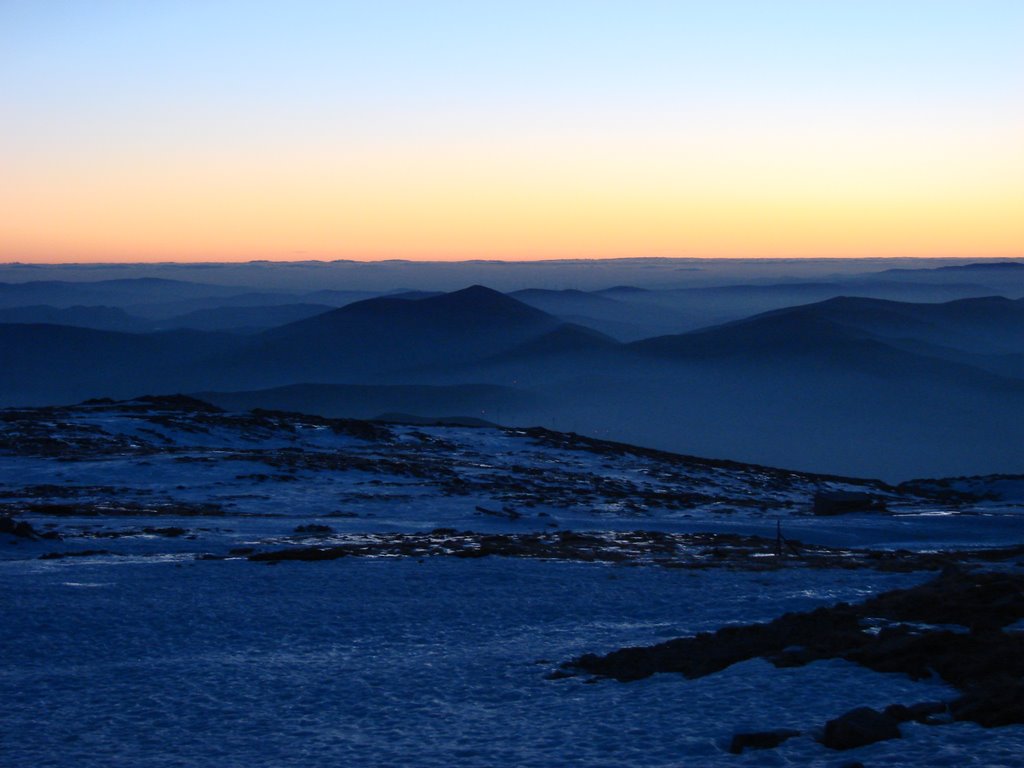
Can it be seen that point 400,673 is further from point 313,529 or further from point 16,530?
point 16,530

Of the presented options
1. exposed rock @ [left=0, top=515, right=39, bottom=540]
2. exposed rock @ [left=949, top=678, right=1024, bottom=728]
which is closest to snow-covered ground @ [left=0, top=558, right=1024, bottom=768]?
exposed rock @ [left=949, top=678, right=1024, bottom=728]

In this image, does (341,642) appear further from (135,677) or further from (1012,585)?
(1012,585)

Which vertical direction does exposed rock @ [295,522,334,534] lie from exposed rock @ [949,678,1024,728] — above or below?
below

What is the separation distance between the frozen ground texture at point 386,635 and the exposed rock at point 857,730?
0.37 ft

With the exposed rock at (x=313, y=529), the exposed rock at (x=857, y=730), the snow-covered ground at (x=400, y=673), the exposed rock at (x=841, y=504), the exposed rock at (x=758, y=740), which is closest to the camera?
the exposed rock at (x=857, y=730)

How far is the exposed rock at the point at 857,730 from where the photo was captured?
8.30 meters

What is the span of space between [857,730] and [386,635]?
6.50 metres

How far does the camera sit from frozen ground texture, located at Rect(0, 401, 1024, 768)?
9148 millimetres

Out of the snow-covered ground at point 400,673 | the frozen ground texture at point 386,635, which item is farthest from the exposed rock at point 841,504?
the snow-covered ground at point 400,673

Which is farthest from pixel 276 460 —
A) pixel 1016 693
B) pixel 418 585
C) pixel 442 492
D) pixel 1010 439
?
pixel 1010 439

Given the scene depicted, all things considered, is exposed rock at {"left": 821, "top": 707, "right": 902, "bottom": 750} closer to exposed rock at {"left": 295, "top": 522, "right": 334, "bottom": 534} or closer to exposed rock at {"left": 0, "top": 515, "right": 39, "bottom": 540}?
exposed rock at {"left": 295, "top": 522, "right": 334, "bottom": 534}

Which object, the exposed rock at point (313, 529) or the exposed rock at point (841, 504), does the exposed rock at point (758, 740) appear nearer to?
the exposed rock at point (313, 529)

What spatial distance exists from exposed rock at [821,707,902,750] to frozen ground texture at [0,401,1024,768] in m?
0.11

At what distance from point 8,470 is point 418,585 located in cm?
1899
